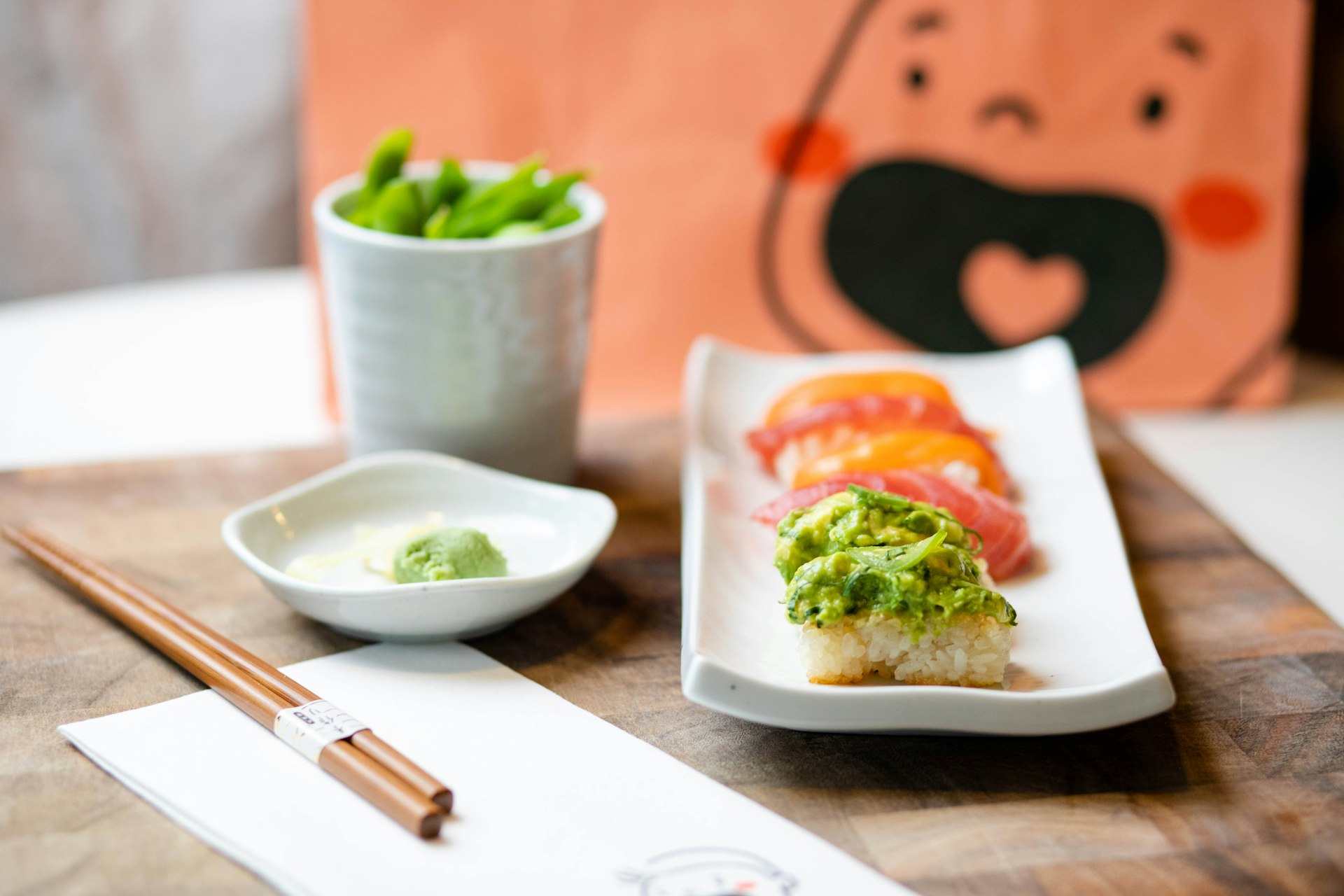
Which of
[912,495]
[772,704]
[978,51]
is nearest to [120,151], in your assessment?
[978,51]

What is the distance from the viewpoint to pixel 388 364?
1.23 m

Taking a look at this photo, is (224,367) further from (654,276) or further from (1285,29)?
(1285,29)

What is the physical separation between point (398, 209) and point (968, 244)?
108 cm

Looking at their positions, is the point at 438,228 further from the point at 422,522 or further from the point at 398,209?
the point at 422,522

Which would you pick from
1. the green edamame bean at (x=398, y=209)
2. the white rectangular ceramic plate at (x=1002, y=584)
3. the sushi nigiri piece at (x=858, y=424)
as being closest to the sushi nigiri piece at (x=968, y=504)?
the white rectangular ceramic plate at (x=1002, y=584)

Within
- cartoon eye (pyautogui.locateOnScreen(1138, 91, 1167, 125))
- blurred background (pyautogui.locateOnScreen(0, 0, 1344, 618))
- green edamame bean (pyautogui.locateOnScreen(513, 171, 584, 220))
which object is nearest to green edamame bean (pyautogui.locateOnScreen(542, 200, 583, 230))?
green edamame bean (pyautogui.locateOnScreen(513, 171, 584, 220))

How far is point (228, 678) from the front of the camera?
91cm

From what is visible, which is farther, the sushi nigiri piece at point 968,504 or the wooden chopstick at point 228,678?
the sushi nigiri piece at point 968,504

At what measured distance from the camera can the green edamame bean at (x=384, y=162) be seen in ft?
4.15

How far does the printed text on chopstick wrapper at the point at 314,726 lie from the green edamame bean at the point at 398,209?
0.54 meters

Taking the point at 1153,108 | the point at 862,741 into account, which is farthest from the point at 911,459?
the point at 1153,108

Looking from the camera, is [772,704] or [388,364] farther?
[388,364]

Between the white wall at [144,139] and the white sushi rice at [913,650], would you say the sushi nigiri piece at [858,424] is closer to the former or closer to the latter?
the white sushi rice at [913,650]

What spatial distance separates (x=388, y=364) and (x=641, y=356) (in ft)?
2.55
